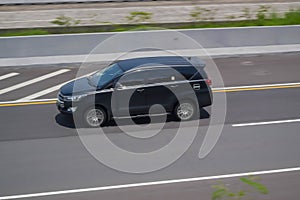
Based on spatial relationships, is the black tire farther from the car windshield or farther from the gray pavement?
the gray pavement

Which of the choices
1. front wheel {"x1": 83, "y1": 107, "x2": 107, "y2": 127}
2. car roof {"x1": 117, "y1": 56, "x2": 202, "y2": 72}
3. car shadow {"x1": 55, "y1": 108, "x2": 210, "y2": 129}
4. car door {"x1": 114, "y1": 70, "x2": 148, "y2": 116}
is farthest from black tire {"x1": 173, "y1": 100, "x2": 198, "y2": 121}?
front wheel {"x1": 83, "y1": 107, "x2": 107, "y2": 127}

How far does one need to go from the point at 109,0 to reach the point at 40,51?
62.8ft

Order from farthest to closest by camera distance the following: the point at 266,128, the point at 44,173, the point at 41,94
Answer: the point at 41,94 < the point at 266,128 < the point at 44,173

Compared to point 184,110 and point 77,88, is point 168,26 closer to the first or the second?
point 184,110

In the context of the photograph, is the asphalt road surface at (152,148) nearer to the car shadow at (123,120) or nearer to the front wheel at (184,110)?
the car shadow at (123,120)

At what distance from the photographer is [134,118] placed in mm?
14070

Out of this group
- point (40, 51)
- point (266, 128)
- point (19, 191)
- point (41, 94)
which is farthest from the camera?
point (40, 51)

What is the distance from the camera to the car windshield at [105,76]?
1354 centimetres

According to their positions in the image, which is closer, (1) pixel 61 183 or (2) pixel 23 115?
(1) pixel 61 183

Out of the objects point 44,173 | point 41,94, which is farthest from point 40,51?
point 44,173

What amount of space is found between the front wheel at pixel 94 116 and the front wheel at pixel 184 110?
1.98m

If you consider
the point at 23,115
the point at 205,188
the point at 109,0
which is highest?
the point at 109,0

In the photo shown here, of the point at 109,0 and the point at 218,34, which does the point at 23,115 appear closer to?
the point at 218,34

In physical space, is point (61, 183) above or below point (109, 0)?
below
